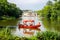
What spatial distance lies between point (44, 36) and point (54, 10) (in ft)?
192

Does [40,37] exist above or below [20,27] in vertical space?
above

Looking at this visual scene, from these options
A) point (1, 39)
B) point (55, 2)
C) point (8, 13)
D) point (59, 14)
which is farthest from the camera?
point (8, 13)

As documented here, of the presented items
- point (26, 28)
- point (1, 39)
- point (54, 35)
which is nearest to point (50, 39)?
point (54, 35)

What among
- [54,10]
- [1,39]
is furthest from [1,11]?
[1,39]

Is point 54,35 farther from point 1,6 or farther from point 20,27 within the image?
point 1,6

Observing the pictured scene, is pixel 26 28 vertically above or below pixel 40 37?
below

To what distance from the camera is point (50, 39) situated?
16516 millimetres

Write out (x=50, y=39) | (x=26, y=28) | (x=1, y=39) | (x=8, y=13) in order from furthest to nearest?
1. (x=8, y=13)
2. (x=26, y=28)
3. (x=1, y=39)
4. (x=50, y=39)

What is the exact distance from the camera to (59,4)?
73.1m

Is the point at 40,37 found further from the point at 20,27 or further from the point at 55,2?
the point at 55,2

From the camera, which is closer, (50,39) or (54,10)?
(50,39)

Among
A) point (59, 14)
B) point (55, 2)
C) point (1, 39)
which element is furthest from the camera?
point (55, 2)

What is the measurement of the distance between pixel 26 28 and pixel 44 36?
84.4 feet

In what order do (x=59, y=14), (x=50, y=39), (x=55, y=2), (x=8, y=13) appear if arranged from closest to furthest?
(x=50, y=39)
(x=59, y=14)
(x=55, y=2)
(x=8, y=13)
